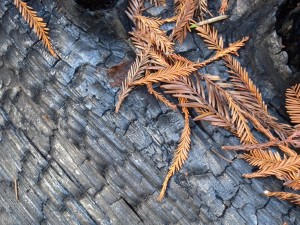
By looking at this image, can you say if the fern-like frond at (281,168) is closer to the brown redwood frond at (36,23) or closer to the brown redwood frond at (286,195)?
the brown redwood frond at (286,195)

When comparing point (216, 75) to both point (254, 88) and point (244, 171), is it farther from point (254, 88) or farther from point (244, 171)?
point (244, 171)

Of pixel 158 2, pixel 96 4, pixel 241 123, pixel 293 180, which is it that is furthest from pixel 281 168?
pixel 96 4

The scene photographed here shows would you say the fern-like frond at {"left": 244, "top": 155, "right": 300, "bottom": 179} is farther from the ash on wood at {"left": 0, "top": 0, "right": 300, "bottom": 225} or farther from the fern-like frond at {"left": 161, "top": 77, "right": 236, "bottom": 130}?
the fern-like frond at {"left": 161, "top": 77, "right": 236, "bottom": 130}

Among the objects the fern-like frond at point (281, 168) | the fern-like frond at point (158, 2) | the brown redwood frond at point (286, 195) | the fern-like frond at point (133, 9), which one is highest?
the fern-like frond at point (133, 9)

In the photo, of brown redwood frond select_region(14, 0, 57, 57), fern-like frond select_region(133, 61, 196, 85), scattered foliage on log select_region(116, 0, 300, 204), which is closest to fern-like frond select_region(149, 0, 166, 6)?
scattered foliage on log select_region(116, 0, 300, 204)

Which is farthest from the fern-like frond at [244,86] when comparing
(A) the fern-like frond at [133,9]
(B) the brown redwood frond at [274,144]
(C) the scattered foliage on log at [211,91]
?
(A) the fern-like frond at [133,9]

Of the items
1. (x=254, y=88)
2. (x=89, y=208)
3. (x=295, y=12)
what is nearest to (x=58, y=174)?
(x=89, y=208)
